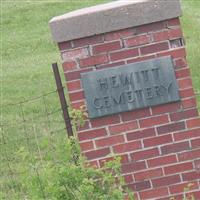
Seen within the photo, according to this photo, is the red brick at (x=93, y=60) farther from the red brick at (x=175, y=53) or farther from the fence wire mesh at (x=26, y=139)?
the fence wire mesh at (x=26, y=139)

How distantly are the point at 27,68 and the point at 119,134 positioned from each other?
29.5 feet

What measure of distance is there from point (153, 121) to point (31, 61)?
9764 mm

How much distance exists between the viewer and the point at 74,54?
5.89 m

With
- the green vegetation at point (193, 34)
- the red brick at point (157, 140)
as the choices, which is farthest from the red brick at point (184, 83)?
the green vegetation at point (193, 34)

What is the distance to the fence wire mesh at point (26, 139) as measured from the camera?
251 inches

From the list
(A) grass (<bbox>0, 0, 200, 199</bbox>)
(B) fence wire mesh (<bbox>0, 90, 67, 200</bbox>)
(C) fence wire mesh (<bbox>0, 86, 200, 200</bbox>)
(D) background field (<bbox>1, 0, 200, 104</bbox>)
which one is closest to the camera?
(C) fence wire mesh (<bbox>0, 86, 200, 200</bbox>)

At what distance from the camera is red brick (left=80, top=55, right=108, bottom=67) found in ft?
19.3

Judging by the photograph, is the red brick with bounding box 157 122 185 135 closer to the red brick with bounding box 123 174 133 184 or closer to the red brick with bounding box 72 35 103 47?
the red brick with bounding box 123 174 133 184

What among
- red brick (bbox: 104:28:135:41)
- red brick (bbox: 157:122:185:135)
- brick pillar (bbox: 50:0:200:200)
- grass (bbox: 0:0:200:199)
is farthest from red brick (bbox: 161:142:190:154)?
grass (bbox: 0:0:200:199)

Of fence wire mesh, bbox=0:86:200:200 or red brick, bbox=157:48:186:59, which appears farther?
red brick, bbox=157:48:186:59

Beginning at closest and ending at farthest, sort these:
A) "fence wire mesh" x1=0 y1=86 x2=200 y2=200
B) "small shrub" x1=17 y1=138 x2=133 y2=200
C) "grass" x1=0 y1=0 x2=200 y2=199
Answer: "small shrub" x1=17 y1=138 x2=133 y2=200
"fence wire mesh" x1=0 y1=86 x2=200 y2=200
"grass" x1=0 y1=0 x2=200 y2=199

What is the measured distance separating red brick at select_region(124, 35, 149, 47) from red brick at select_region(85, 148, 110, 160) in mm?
838

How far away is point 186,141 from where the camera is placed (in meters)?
5.97

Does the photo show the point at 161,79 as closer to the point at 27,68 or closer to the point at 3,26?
the point at 27,68
